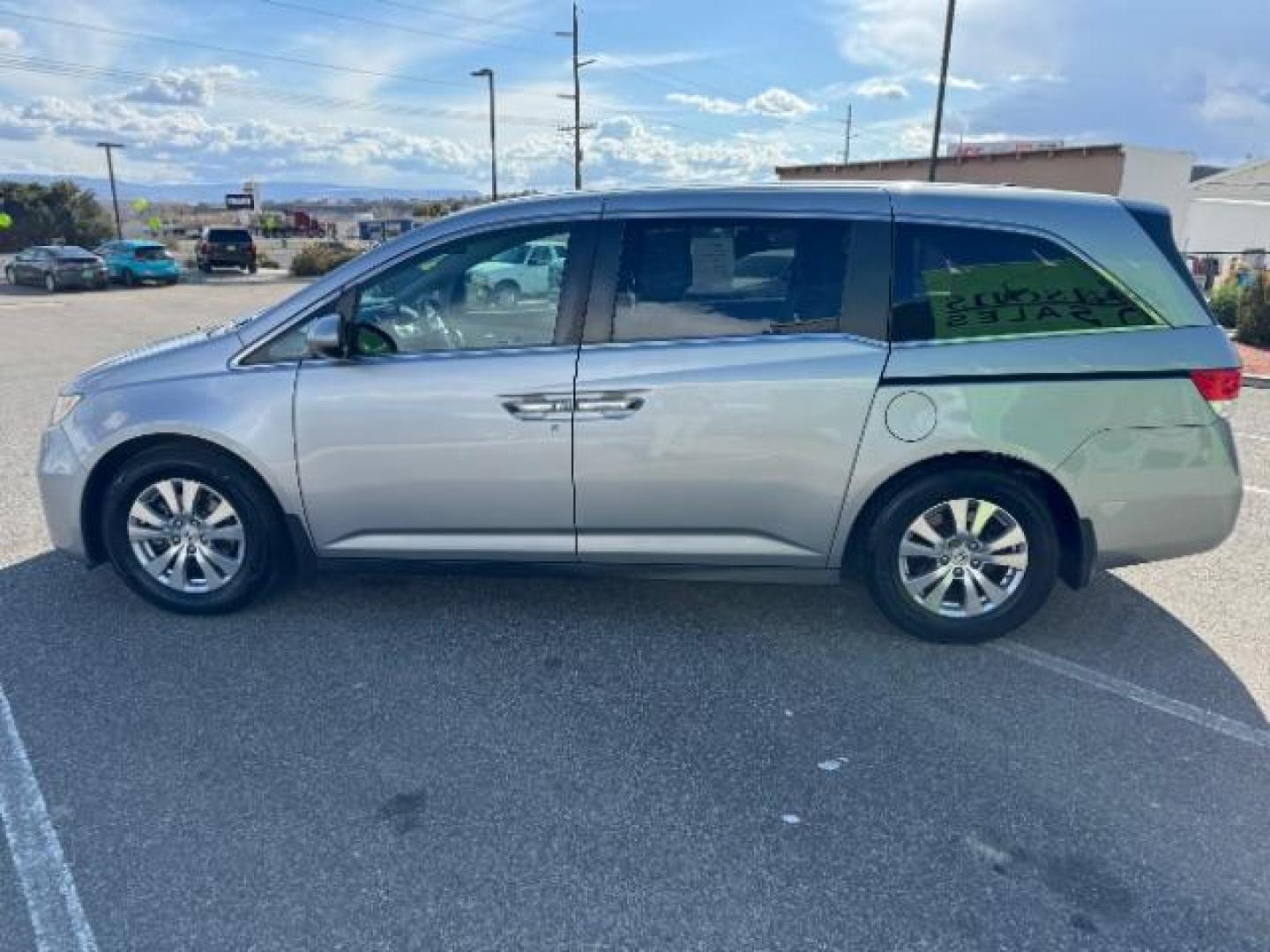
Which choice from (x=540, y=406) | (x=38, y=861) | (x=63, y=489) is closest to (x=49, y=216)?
(x=63, y=489)

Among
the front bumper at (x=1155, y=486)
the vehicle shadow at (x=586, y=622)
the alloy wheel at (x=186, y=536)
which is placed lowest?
the vehicle shadow at (x=586, y=622)

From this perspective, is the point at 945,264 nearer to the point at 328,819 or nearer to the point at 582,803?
the point at 582,803

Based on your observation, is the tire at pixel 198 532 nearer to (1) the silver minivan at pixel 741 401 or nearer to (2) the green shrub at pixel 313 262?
(1) the silver minivan at pixel 741 401

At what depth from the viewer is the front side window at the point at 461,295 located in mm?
3543

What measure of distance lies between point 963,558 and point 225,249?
33.0 metres

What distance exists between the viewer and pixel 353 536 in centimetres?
371

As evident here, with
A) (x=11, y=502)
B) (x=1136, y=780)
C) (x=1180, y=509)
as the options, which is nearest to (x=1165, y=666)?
(x=1180, y=509)

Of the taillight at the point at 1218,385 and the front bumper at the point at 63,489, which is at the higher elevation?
the taillight at the point at 1218,385

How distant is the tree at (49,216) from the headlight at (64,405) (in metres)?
44.5

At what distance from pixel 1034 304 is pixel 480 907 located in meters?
2.90

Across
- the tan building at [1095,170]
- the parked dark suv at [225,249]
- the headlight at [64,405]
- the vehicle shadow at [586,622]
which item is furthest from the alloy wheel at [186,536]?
the parked dark suv at [225,249]

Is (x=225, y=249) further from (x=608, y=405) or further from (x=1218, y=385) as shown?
(x=1218, y=385)

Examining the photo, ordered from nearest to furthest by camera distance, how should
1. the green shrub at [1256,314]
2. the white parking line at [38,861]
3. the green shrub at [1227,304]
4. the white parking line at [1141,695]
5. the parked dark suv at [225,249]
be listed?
the white parking line at [38,861], the white parking line at [1141,695], the green shrub at [1256,314], the green shrub at [1227,304], the parked dark suv at [225,249]

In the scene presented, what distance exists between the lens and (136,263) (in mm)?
26125
